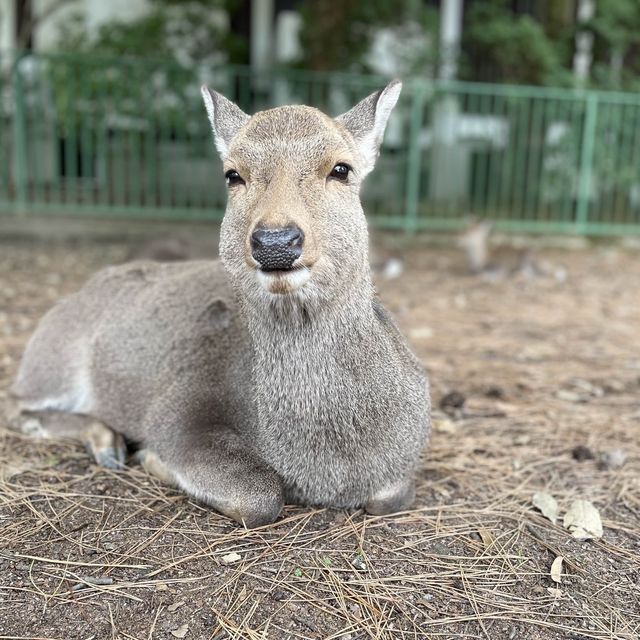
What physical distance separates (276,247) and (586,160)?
11.0 m

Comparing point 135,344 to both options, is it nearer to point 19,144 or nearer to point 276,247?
point 276,247

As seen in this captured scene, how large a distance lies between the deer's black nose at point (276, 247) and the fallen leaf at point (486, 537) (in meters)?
1.40

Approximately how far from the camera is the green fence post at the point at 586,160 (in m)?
12.1

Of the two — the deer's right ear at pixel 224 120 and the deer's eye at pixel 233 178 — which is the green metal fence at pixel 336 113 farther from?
the deer's eye at pixel 233 178

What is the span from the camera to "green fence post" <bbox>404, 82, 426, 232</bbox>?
1185 cm

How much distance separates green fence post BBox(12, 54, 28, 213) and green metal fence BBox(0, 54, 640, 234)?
0.7 inches

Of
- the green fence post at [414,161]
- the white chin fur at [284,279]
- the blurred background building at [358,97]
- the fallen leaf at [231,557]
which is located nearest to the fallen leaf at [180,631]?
the fallen leaf at [231,557]

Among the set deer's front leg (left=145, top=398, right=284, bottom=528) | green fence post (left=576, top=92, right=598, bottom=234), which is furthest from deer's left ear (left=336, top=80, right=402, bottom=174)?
green fence post (left=576, top=92, right=598, bottom=234)

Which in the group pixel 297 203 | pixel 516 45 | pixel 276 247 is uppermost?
pixel 516 45

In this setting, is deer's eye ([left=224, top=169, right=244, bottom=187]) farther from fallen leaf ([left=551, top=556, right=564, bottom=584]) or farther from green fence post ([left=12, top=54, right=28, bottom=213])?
green fence post ([left=12, top=54, right=28, bottom=213])

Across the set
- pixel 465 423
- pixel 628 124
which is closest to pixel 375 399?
pixel 465 423

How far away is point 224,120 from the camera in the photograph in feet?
11.1

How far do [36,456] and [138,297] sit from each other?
1.00 meters

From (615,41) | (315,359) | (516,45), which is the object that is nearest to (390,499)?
(315,359)
